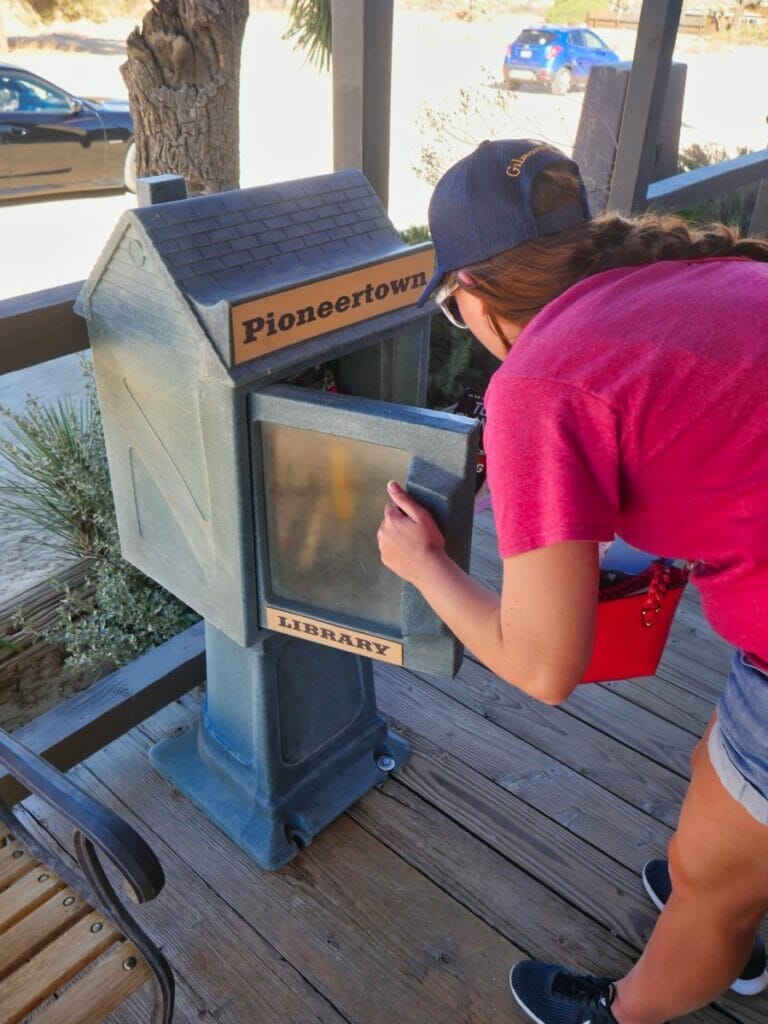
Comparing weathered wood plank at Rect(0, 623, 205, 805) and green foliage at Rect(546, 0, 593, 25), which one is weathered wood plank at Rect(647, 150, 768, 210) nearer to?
weathered wood plank at Rect(0, 623, 205, 805)

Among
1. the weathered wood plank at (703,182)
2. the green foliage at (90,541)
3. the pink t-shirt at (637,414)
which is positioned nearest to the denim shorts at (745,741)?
the pink t-shirt at (637,414)

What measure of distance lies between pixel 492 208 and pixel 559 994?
1430 millimetres

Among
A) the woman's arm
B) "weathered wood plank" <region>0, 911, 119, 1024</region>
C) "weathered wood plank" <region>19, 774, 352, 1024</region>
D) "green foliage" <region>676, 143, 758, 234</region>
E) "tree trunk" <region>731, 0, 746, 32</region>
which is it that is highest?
"tree trunk" <region>731, 0, 746, 32</region>

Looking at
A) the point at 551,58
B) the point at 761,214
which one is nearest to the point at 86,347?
the point at 761,214

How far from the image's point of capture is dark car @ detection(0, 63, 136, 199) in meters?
8.68

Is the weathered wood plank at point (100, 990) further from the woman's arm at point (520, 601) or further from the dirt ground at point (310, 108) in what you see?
the dirt ground at point (310, 108)

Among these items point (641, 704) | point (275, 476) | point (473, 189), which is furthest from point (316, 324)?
point (641, 704)

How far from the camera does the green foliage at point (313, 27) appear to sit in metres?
3.71

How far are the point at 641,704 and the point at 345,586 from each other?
1.27 meters

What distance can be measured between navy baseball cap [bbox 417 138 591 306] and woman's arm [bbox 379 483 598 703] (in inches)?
14.9

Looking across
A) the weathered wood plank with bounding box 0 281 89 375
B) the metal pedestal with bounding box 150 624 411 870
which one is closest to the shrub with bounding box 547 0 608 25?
the weathered wood plank with bounding box 0 281 89 375

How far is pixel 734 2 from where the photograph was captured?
2520 centimetres

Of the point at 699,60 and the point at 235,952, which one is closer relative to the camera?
the point at 235,952

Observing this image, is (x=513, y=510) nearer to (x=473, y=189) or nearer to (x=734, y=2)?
(x=473, y=189)
